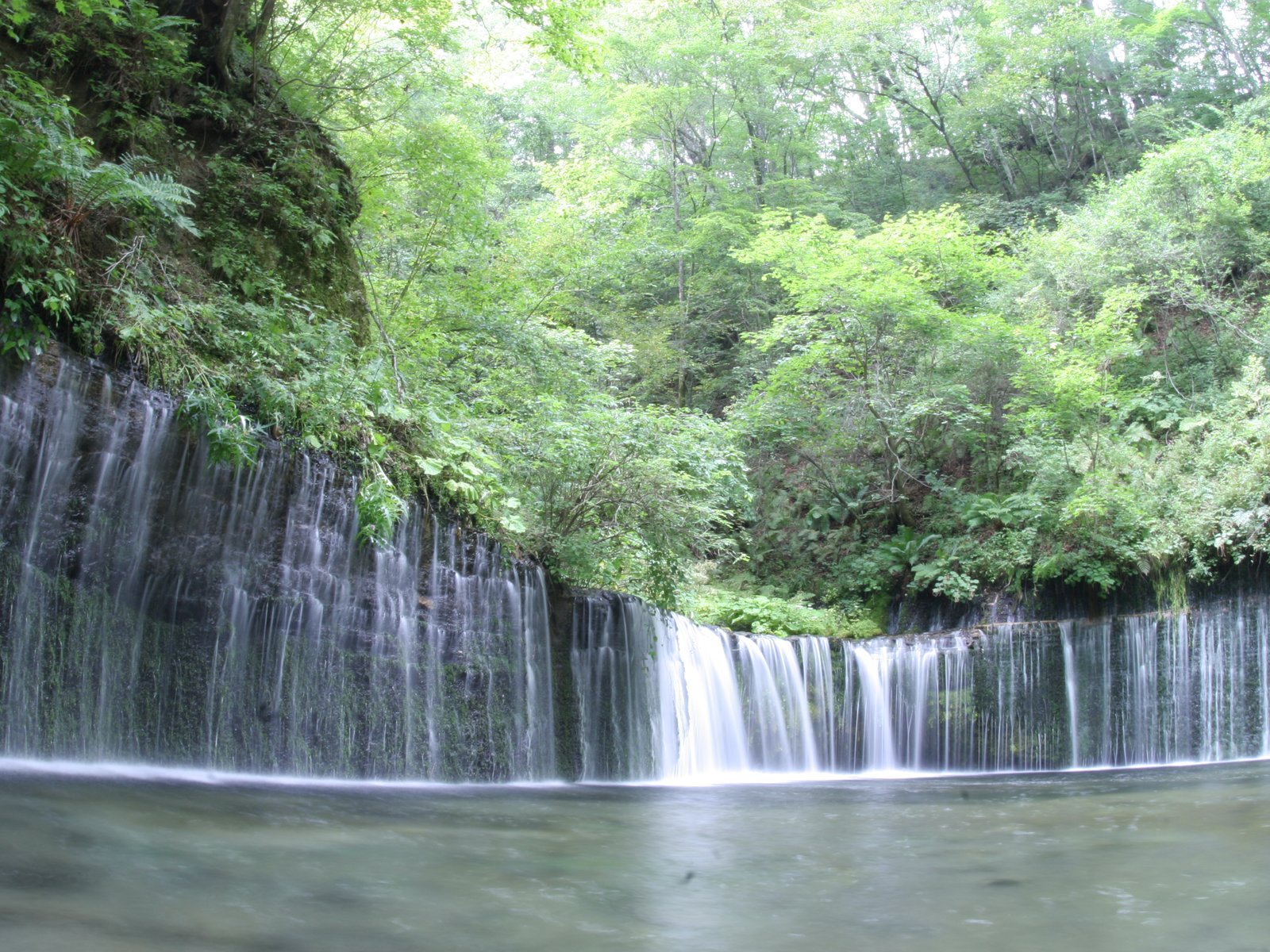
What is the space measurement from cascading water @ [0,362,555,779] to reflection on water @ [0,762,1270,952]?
795 millimetres

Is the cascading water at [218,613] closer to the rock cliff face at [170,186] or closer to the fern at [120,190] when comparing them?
the rock cliff face at [170,186]

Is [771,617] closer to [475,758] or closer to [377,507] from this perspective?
[475,758]

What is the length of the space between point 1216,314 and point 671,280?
1236 centimetres

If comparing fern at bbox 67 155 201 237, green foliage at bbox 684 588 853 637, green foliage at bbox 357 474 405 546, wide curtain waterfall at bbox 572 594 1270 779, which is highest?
fern at bbox 67 155 201 237

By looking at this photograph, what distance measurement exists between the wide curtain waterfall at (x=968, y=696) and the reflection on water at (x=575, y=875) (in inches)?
208

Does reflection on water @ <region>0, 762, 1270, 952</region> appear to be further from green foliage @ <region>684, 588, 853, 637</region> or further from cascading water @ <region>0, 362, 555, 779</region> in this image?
green foliage @ <region>684, 588, 853, 637</region>

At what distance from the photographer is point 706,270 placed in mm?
23562

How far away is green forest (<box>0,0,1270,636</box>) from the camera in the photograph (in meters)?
8.58

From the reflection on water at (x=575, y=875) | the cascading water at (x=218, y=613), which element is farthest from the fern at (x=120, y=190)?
the reflection on water at (x=575, y=875)

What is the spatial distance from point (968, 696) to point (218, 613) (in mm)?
11398

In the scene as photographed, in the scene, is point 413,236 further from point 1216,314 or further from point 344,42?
point 1216,314

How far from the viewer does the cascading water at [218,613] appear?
6.61m

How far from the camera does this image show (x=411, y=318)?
13281mm

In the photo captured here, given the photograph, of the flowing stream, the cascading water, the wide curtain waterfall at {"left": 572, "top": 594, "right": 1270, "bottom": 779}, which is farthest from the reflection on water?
the wide curtain waterfall at {"left": 572, "top": 594, "right": 1270, "bottom": 779}
